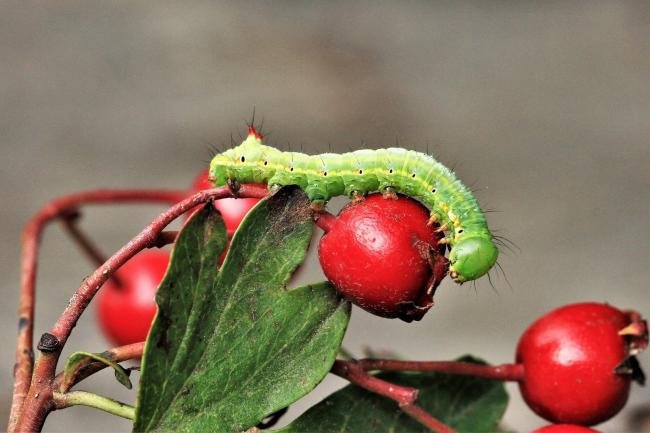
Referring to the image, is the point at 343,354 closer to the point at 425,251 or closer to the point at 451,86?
the point at 425,251

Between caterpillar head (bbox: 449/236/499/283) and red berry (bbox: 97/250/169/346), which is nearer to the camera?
caterpillar head (bbox: 449/236/499/283)

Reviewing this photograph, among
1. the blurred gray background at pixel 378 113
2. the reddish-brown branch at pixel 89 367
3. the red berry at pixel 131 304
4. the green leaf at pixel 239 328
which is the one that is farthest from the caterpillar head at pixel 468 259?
the blurred gray background at pixel 378 113

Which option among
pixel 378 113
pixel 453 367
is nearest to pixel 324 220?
pixel 453 367

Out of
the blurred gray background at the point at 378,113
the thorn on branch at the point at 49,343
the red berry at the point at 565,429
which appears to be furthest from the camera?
the blurred gray background at the point at 378,113

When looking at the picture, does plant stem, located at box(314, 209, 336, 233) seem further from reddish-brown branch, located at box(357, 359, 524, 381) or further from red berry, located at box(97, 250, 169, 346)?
red berry, located at box(97, 250, 169, 346)

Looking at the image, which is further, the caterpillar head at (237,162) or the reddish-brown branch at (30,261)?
the caterpillar head at (237,162)

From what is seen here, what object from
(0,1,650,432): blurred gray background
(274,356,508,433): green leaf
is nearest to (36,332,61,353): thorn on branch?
(274,356,508,433): green leaf

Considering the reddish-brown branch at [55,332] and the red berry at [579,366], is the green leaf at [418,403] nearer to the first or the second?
the red berry at [579,366]
